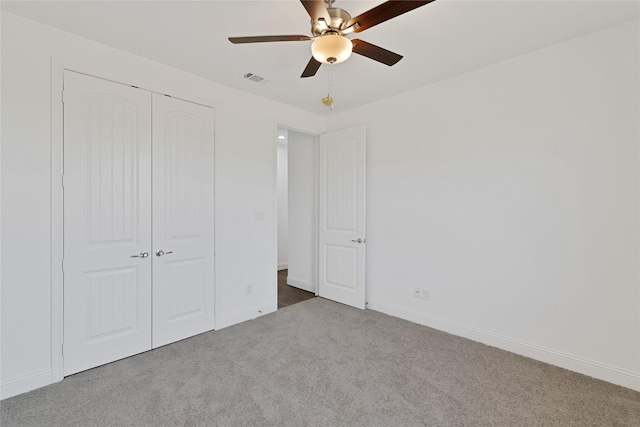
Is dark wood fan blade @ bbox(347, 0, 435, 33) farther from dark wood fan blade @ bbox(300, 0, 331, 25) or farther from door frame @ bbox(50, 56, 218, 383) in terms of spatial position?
door frame @ bbox(50, 56, 218, 383)

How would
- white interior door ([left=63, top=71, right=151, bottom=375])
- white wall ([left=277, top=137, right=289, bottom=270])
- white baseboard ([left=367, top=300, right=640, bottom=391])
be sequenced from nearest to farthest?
white baseboard ([left=367, top=300, right=640, bottom=391]), white interior door ([left=63, top=71, right=151, bottom=375]), white wall ([left=277, top=137, right=289, bottom=270])

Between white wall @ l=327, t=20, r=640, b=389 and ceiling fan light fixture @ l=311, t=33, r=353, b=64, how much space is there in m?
1.78

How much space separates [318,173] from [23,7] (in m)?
3.14

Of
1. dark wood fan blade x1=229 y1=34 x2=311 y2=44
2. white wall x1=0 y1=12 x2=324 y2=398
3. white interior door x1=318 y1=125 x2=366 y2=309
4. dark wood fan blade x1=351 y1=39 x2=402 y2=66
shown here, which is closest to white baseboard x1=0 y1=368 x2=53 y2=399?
white wall x1=0 y1=12 x2=324 y2=398

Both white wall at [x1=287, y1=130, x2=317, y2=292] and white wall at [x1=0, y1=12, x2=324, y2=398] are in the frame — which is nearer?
white wall at [x1=0, y1=12, x2=324, y2=398]

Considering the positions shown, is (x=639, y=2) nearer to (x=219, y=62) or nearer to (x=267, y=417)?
(x=219, y=62)

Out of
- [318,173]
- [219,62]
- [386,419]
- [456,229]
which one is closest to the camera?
[386,419]

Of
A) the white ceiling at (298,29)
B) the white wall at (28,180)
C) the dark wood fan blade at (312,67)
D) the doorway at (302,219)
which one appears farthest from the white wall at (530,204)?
the white wall at (28,180)

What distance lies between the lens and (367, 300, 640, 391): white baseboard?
211 cm

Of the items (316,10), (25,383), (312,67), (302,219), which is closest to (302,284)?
(302,219)

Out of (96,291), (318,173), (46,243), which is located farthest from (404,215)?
(46,243)

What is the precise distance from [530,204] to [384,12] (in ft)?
6.64

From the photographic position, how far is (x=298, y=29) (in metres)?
2.12

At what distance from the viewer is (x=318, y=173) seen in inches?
168
